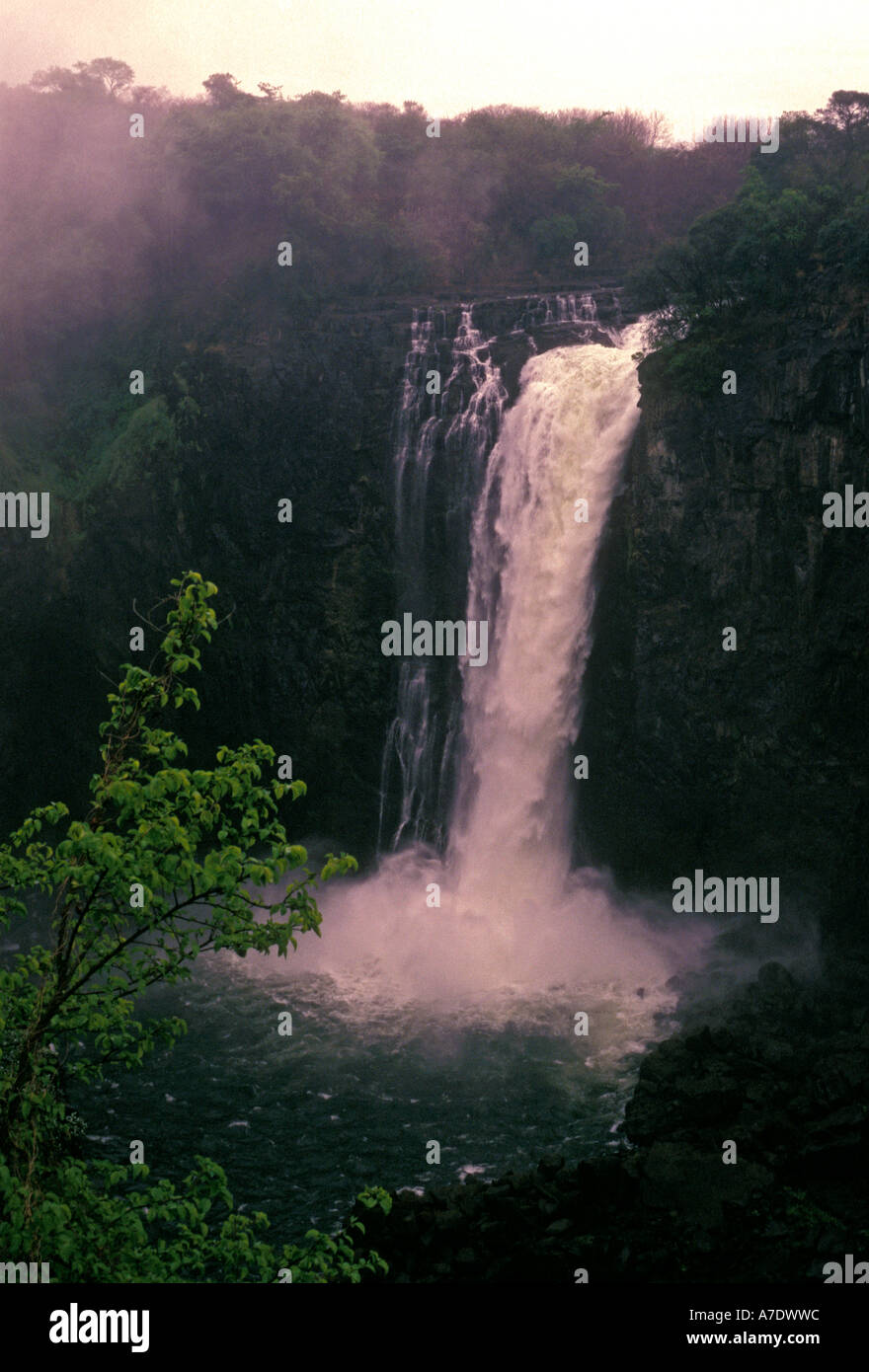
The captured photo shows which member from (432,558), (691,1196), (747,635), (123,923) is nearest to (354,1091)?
(691,1196)

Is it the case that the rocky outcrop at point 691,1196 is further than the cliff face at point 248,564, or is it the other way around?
the cliff face at point 248,564

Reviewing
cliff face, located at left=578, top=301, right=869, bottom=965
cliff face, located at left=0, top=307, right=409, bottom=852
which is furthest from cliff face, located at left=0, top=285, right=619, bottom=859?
cliff face, located at left=578, top=301, right=869, bottom=965

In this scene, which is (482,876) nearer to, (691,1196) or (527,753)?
(527,753)

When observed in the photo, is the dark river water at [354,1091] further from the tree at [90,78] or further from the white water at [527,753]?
the tree at [90,78]

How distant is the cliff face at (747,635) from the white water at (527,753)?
1021 mm

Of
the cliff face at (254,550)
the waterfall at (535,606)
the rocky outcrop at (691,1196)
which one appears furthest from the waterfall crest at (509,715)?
the rocky outcrop at (691,1196)

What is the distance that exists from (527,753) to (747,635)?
695 centimetres

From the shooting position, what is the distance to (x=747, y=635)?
31141mm

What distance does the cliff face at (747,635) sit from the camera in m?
29.6

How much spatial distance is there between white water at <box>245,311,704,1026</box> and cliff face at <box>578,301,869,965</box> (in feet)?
3.35

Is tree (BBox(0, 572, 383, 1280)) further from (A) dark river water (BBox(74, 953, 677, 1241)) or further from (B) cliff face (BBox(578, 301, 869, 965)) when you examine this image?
(B) cliff face (BBox(578, 301, 869, 965))

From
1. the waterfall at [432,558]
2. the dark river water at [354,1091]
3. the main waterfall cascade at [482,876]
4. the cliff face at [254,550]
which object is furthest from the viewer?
the cliff face at [254,550]

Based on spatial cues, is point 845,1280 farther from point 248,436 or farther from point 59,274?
point 59,274

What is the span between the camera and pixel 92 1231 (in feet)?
39.5
